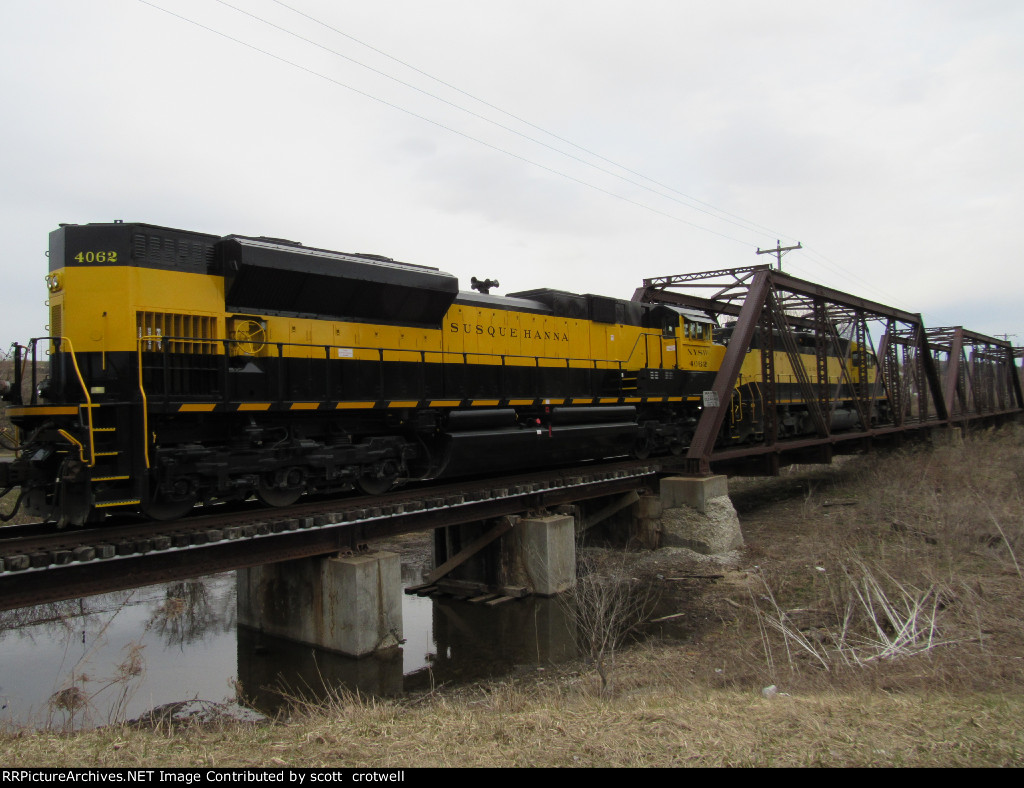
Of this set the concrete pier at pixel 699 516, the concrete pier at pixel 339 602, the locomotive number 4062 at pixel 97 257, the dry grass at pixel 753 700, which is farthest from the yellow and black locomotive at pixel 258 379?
the dry grass at pixel 753 700

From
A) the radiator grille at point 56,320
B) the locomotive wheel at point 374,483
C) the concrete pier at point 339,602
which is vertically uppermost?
the radiator grille at point 56,320

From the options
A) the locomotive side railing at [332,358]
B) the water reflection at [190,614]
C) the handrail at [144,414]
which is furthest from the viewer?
the water reflection at [190,614]

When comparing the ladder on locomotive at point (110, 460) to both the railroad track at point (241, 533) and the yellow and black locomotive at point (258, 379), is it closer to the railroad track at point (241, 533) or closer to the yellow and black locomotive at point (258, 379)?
the yellow and black locomotive at point (258, 379)

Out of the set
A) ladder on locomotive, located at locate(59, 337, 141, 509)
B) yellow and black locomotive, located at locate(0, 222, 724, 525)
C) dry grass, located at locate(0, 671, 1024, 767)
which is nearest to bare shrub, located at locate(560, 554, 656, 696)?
yellow and black locomotive, located at locate(0, 222, 724, 525)

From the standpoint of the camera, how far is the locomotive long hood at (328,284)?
30.4 ft

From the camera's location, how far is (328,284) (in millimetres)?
10125

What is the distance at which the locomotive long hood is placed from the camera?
9266mm

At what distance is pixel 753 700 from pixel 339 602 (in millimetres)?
5902

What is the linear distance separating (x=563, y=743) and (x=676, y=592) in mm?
8370

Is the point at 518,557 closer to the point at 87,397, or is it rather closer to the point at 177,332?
the point at 177,332

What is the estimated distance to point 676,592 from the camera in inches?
492

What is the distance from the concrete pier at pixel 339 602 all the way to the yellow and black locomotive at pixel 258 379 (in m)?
1.21

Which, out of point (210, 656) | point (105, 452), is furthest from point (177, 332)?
point (210, 656)
